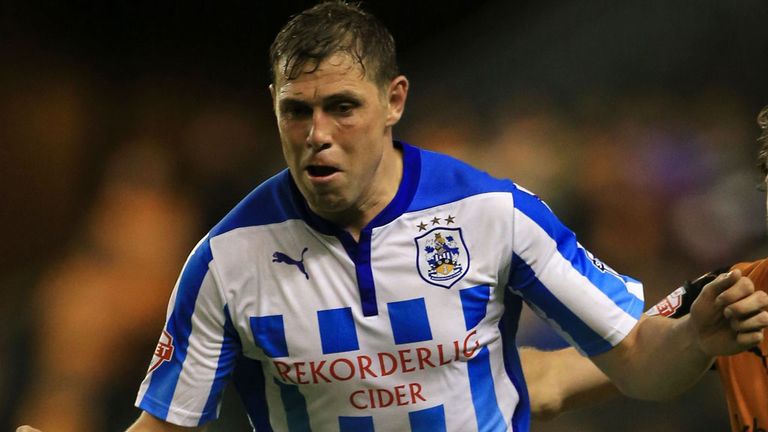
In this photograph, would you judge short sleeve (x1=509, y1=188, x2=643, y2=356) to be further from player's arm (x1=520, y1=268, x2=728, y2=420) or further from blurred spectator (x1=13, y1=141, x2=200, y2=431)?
blurred spectator (x1=13, y1=141, x2=200, y2=431)

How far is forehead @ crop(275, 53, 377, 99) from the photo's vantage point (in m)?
1.94

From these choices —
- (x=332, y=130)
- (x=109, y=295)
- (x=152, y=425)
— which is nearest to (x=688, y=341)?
(x=332, y=130)

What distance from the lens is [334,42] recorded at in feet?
6.47

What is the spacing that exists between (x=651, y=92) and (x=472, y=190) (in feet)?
8.75

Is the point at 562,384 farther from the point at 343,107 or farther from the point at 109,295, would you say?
the point at 109,295

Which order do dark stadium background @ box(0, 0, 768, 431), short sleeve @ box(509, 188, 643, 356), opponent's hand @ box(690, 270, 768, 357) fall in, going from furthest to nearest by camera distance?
dark stadium background @ box(0, 0, 768, 431), short sleeve @ box(509, 188, 643, 356), opponent's hand @ box(690, 270, 768, 357)

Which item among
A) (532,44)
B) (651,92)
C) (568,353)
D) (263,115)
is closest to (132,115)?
(263,115)

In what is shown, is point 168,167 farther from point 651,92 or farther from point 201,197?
point 651,92

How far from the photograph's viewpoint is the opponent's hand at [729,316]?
1809 millimetres

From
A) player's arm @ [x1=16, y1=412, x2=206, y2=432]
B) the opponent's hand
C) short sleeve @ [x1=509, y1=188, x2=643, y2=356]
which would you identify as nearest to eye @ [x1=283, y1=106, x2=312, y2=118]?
short sleeve @ [x1=509, y1=188, x2=643, y2=356]

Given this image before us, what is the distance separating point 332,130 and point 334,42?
18 centimetres

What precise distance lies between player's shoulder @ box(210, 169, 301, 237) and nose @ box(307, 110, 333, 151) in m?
0.24

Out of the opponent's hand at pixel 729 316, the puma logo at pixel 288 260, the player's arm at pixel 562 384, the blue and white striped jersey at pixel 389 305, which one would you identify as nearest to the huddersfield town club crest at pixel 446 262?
the blue and white striped jersey at pixel 389 305

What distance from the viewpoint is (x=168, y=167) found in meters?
4.45
